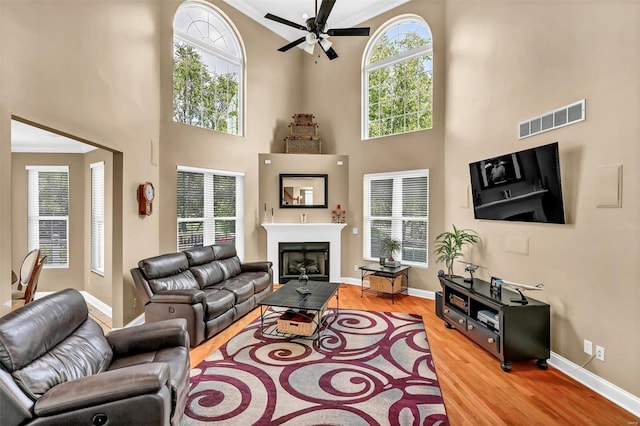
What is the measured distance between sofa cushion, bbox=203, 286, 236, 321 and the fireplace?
7.14 feet

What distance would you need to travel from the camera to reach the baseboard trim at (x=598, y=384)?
2.46m

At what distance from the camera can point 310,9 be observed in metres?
6.29

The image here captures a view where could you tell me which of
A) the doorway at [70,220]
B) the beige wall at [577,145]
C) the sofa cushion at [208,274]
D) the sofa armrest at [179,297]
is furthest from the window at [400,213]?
the doorway at [70,220]

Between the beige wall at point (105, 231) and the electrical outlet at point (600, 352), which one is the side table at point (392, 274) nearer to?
the electrical outlet at point (600, 352)

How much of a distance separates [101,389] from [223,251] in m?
3.62

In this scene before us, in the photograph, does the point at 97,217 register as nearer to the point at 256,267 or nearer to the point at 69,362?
the point at 256,267

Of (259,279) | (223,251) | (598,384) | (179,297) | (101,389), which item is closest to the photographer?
(101,389)

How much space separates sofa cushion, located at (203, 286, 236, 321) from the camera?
3.84 meters

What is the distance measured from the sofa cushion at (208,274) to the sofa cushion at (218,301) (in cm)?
21

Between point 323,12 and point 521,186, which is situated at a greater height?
point 323,12

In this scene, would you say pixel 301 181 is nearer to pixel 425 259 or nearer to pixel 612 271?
pixel 425 259

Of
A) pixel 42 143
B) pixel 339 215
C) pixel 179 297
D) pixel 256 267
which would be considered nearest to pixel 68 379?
pixel 179 297

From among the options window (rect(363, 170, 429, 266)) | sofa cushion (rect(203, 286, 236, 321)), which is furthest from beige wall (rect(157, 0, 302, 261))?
window (rect(363, 170, 429, 266))

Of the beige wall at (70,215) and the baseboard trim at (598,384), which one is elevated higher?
the beige wall at (70,215)
